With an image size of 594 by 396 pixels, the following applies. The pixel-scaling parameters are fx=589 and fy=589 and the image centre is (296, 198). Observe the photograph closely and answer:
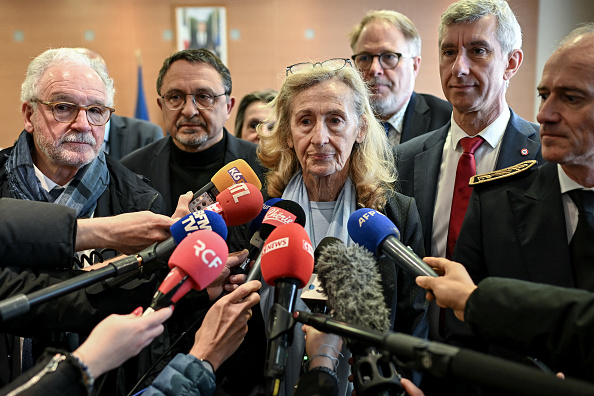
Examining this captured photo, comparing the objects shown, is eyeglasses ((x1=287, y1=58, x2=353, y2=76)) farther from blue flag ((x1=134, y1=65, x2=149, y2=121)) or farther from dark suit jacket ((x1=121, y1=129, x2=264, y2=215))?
blue flag ((x1=134, y1=65, x2=149, y2=121))

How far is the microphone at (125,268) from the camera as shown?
49.6 inches

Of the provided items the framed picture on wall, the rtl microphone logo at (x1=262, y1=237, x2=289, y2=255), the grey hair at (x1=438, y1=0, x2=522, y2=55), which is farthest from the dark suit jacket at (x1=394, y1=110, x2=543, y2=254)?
the framed picture on wall

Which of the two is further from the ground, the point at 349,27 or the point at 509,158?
the point at 349,27

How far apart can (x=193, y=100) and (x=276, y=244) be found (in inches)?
73.7

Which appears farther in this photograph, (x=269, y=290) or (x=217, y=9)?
(x=217, y=9)

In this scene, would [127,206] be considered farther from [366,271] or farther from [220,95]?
[366,271]

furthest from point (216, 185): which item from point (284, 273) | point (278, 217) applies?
point (284, 273)

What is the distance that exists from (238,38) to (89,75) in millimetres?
3231

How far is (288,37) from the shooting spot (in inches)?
213

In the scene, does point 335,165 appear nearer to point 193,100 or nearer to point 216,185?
point 216,185

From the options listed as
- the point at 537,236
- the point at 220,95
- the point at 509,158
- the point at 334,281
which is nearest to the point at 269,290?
the point at 334,281

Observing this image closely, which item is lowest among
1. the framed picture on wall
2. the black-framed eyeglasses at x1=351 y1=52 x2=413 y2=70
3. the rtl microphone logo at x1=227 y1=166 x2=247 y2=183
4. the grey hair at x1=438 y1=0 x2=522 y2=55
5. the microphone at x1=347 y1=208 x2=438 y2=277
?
the microphone at x1=347 y1=208 x2=438 y2=277

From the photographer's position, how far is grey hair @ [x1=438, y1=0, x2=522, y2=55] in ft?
8.38

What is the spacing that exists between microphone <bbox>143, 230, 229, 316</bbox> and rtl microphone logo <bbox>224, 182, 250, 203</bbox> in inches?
15.1
